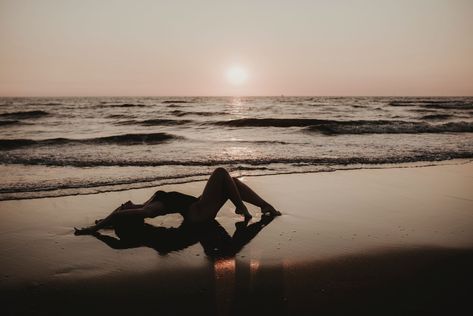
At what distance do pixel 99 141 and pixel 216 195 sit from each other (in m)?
13.0

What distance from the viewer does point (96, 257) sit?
4102 mm

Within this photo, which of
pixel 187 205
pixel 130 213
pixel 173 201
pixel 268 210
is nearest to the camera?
pixel 130 213

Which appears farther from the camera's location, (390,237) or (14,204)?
(14,204)

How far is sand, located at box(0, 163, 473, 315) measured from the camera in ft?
10.1

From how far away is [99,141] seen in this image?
54.7 feet

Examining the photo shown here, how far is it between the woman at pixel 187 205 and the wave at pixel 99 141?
1190cm

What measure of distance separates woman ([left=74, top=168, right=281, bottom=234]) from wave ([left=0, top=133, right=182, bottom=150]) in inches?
468

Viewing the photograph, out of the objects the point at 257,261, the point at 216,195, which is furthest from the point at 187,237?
the point at 257,261

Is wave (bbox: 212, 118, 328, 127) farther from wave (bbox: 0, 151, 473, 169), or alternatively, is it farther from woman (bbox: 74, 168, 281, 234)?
woman (bbox: 74, 168, 281, 234)

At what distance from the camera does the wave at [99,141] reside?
1546cm

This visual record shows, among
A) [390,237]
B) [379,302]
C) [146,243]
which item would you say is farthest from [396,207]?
[146,243]

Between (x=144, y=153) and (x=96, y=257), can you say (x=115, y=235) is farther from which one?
(x=144, y=153)

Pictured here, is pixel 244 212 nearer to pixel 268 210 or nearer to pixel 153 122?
pixel 268 210

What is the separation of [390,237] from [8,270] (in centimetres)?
441
